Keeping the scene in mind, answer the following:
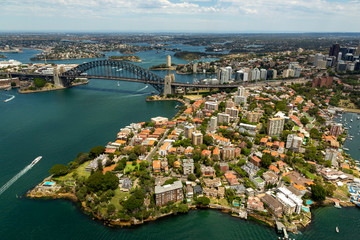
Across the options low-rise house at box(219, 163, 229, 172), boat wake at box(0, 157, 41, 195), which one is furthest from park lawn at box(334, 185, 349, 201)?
boat wake at box(0, 157, 41, 195)

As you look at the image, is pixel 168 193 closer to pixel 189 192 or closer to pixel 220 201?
pixel 189 192

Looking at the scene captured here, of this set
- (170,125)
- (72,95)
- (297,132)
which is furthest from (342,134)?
(72,95)

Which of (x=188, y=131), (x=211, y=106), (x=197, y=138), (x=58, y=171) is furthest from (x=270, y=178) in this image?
(x=211, y=106)

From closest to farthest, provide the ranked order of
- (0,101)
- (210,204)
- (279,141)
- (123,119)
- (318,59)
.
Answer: (210,204), (279,141), (123,119), (0,101), (318,59)

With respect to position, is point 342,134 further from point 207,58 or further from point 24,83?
→ point 207,58

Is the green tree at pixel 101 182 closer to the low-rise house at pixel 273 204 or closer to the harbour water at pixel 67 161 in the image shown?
the harbour water at pixel 67 161
